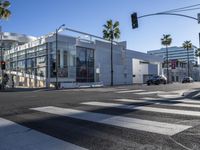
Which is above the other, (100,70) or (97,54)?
(97,54)

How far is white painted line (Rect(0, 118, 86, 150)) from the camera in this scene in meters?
4.99

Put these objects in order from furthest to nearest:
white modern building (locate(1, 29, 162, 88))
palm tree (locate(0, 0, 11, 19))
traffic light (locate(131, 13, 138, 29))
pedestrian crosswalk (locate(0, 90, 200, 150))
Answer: white modern building (locate(1, 29, 162, 88))
palm tree (locate(0, 0, 11, 19))
traffic light (locate(131, 13, 138, 29))
pedestrian crosswalk (locate(0, 90, 200, 150))

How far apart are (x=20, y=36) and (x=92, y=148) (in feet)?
204

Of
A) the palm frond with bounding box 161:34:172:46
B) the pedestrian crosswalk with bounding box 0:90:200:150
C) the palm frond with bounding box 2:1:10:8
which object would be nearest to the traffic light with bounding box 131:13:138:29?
the pedestrian crosswalk with bounding box 0:90:200:150

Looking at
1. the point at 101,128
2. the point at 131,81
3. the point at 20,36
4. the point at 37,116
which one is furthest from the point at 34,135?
the point at 20,36

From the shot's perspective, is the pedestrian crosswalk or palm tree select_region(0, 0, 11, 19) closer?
the pedestrian crosswalk

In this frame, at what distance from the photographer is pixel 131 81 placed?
5959cm

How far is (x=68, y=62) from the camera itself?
43.7 meters

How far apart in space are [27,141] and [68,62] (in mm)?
38596

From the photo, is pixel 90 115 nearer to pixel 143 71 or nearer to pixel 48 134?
pixel 48 134

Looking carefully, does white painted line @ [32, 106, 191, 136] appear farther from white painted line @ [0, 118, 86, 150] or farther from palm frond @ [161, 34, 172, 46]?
palm frond @ [161, 34, 172, 46]

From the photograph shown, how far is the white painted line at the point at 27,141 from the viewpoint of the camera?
499cm

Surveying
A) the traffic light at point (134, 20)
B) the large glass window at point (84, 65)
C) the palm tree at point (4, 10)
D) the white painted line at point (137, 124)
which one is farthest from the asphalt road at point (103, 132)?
the large glass window at point (84, 65)

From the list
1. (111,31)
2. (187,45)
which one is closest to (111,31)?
(111,31)
